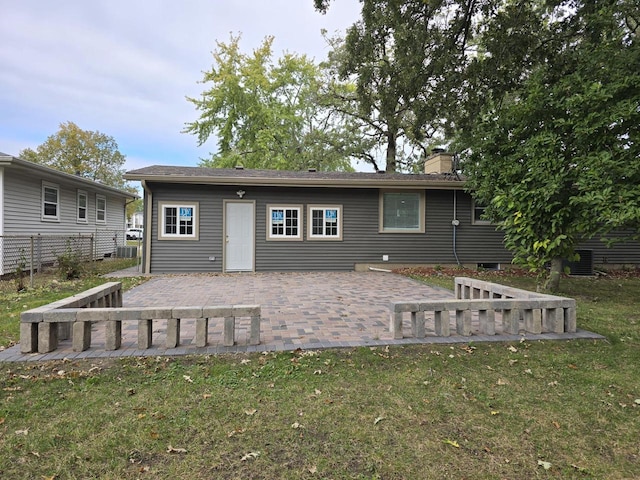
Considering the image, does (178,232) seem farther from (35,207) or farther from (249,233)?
(35,207)

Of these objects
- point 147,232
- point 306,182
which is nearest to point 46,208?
point 147,232

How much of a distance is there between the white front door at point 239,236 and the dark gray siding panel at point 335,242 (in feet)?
0.59

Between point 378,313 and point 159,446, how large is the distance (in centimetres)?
379

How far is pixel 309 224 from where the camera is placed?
11.3 meters

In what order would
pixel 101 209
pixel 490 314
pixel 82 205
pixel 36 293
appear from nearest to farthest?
pixel 490 314 → pixel 36 293 → pixel 82 205 → pixel 101 209

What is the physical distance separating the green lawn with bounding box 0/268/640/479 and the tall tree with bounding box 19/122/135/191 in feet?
104

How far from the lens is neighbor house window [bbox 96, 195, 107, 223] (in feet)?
50.8

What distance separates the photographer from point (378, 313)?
545 cm

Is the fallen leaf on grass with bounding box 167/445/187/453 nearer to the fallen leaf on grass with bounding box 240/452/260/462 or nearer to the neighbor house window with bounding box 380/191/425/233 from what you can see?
the fallen leaf on grass with bounding box 240/452/260/462

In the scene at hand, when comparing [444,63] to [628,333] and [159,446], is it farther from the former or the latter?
[159,446]

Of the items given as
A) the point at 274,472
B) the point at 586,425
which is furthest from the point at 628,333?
the point at 274,472

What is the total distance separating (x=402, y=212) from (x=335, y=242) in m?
2.42

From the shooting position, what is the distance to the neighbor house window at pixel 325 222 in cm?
1135

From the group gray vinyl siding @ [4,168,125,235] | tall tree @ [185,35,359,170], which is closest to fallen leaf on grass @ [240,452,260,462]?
gray vinyl siding @ [4,168,125,235]
